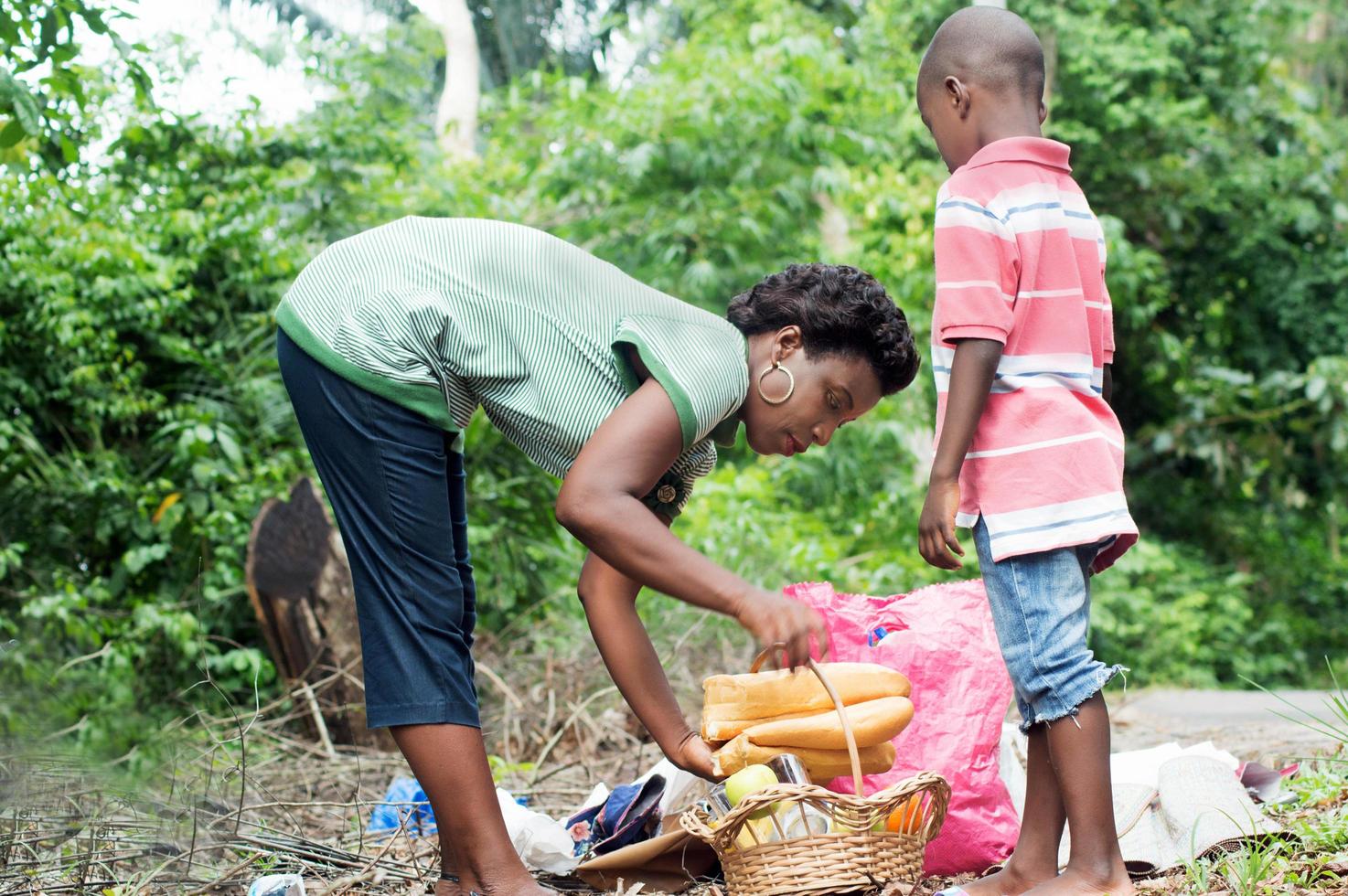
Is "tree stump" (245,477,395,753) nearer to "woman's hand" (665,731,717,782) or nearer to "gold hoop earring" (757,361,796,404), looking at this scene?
"woman's hand" (665,731,717,782)

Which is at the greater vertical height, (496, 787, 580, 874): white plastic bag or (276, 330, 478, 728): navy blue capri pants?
(276, 330, 478, 728): navy blue capri pants

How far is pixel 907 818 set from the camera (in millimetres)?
2107

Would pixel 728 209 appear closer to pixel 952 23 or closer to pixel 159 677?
pixel 159 677

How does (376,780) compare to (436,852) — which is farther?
(376,780)

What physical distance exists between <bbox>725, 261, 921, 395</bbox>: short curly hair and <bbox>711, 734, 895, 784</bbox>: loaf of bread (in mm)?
690

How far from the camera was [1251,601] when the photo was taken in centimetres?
1070

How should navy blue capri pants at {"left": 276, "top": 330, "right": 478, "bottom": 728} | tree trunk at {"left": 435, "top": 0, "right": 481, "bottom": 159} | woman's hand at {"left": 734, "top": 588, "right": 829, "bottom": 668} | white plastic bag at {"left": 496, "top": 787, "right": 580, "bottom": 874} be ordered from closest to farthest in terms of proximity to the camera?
woman's hand at {"left": 734, "top": 588, "right": 829, "bottom": 668} → navy blue capri pants at {"left": 276, "top": 330, "right": 478, "bottom": 728} → white plastic bag at {"left": 496, "top": 787, "right": 580, "bottom": 874} → tree trunk at {"left": 435, "top": 0, "right": 481, "bottom": 159}

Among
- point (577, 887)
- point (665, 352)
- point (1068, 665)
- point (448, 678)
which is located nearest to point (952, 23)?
point (665, 352)

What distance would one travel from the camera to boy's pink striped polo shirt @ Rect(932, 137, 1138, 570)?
Result: 2.10 meters

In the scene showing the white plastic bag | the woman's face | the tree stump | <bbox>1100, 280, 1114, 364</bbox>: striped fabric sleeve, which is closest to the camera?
the woman's face

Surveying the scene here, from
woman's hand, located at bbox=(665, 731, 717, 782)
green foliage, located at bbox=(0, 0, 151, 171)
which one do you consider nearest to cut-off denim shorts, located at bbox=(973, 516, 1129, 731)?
woman's hand, located at bbox=(665, 731, 717, 782)

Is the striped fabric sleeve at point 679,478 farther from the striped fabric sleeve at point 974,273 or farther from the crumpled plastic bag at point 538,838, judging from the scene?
the crumpled plastic bag at point 538,838

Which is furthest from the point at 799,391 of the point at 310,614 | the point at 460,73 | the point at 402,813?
the point at 460,73

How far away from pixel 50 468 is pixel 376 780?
212 cm
